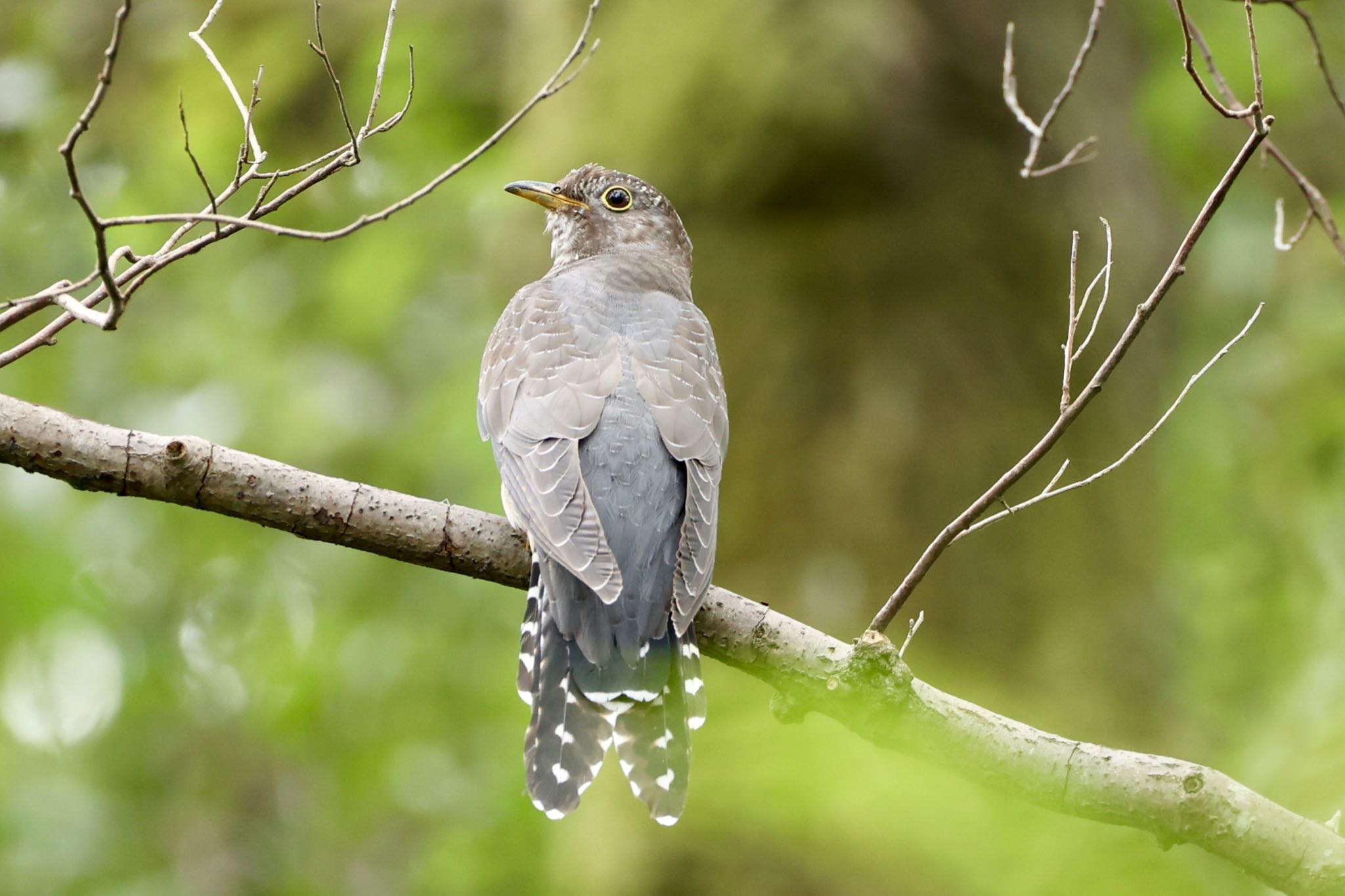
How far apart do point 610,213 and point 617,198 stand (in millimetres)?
72

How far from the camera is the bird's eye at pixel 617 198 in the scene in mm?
5191

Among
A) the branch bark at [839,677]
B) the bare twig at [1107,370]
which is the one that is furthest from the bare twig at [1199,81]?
the branch bark at [839,677]

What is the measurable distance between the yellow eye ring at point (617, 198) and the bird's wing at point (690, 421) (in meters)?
0.88

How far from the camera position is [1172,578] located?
19.3 feet

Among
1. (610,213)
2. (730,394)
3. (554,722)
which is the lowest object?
(554,722)

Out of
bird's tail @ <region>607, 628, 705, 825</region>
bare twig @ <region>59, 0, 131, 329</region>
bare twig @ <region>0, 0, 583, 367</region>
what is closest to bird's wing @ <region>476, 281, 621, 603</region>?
bird's tail @ <region>607, 628, 705, 825</region>

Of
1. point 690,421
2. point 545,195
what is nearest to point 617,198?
point 545,195

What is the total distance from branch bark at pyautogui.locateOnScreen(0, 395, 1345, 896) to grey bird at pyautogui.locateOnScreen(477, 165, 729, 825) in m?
0.29

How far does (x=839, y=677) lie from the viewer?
2760 millimetres

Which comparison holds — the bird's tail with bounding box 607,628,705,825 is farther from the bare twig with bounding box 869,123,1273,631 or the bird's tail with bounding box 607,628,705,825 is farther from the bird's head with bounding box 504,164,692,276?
the bird's head with bounding box 504,164,692,276

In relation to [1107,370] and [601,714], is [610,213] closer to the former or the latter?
[601,714]

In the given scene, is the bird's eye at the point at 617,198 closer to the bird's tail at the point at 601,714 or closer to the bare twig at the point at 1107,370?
the bird's tail at the point at 601,714

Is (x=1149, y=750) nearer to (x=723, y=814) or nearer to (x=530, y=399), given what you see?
(x=530, y=399)

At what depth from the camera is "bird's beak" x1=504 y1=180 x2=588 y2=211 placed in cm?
502
